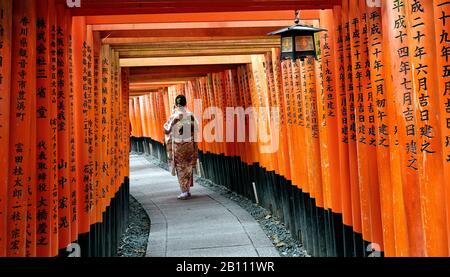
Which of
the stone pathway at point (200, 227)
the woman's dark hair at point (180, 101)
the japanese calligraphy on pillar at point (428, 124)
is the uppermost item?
the woman's dark hair at point (180, 101)

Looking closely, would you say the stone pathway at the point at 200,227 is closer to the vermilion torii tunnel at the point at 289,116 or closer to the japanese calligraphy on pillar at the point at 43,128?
the vermilion torii tunnel at the point at 289,116

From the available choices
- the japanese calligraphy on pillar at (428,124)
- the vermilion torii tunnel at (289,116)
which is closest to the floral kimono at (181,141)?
the vermilion torii tunnel at (289,116)

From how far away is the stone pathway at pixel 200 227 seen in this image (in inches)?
252

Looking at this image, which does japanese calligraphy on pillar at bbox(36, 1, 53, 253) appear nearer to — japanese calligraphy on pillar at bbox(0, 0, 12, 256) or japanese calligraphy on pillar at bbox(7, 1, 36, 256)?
japanese calligraphy on pillar at bbox(7, 1, 36, 256)

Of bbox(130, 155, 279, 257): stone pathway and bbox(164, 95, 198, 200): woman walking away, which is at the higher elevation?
bbox(164, 95, 198, 200): woman walking away

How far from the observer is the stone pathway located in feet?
21.0

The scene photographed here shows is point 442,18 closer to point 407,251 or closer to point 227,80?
point 407,251

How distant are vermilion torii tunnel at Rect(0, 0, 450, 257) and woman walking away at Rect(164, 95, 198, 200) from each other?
8.17ft

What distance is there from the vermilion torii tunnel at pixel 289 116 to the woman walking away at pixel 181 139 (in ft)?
8.17

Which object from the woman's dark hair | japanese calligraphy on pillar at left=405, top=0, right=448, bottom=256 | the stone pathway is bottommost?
the stone pathway

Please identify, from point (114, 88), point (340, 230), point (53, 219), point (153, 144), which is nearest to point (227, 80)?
point (114, 88)

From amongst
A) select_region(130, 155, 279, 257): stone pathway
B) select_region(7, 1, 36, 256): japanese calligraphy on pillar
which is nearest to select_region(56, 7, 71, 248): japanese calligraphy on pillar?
select_region(7, 1, 36, 256): japanese calligraphy on pillar

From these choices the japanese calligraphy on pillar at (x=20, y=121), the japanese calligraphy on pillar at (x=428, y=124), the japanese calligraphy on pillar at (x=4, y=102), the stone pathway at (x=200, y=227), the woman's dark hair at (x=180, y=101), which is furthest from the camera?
the woman's dark hair at (x=180, y=101)
